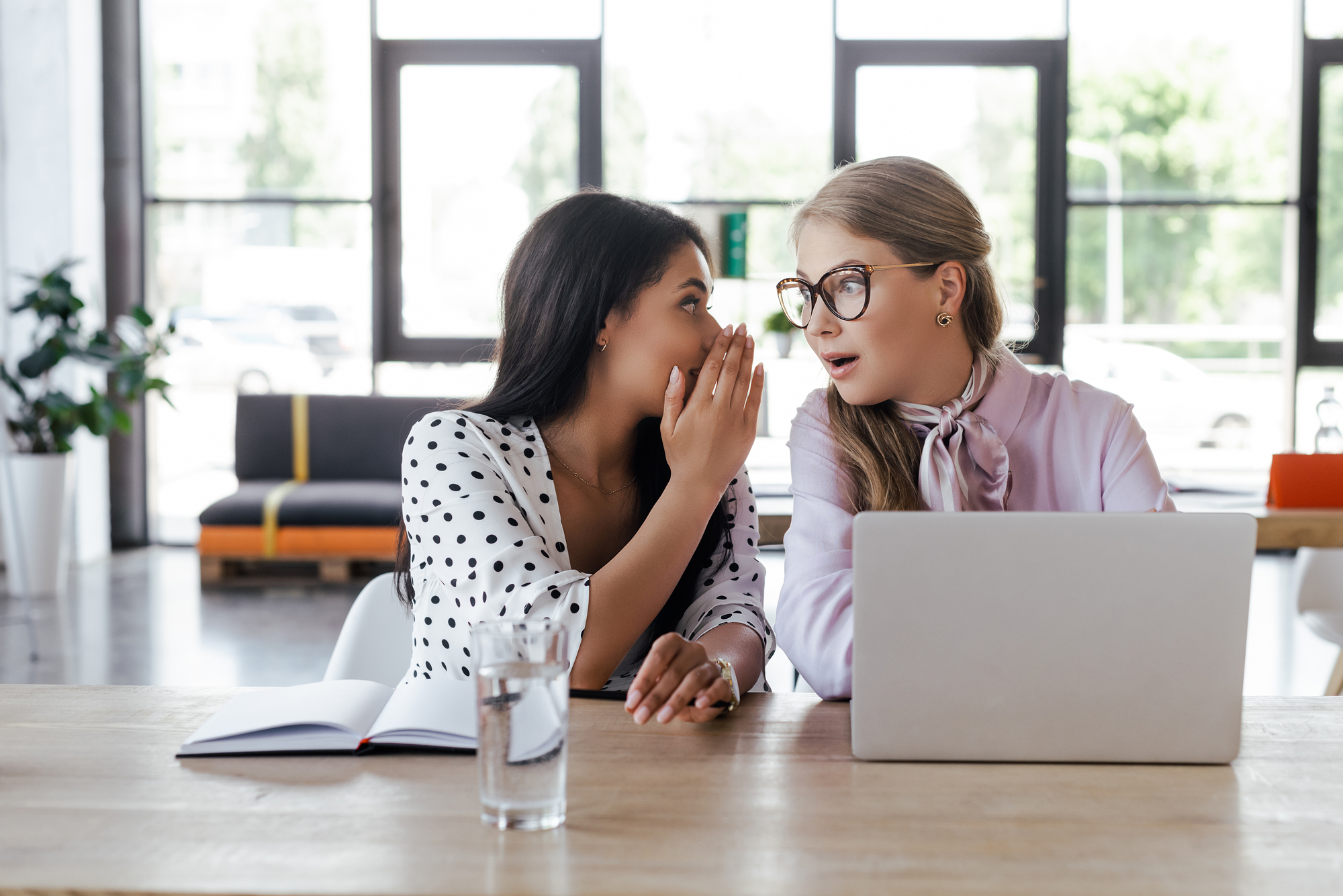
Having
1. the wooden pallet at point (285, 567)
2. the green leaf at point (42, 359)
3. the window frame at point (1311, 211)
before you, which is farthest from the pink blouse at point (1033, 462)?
the window frame at point (1311, 211)

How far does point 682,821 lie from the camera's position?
77 centimetres

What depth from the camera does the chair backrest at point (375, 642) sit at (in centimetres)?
144

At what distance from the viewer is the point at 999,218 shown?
518cm

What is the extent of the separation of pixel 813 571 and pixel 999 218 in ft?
14.1

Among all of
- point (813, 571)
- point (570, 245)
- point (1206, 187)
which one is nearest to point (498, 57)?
point (1206, 187)

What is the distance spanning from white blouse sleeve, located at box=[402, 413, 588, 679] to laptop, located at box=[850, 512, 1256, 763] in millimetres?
419

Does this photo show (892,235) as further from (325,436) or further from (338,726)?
(325,436)

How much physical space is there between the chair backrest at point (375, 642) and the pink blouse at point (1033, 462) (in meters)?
0.52

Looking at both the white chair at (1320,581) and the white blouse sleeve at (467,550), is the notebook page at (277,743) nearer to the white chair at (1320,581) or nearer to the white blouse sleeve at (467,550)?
the white blouse sleeve at (467,550)

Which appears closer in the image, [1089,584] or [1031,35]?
[1089,584]

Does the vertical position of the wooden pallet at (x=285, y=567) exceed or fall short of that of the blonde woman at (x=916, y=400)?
it falls short

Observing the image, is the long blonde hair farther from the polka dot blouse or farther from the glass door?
the glass door

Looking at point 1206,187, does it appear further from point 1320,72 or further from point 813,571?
point 813,571

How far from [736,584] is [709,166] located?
4086mm
